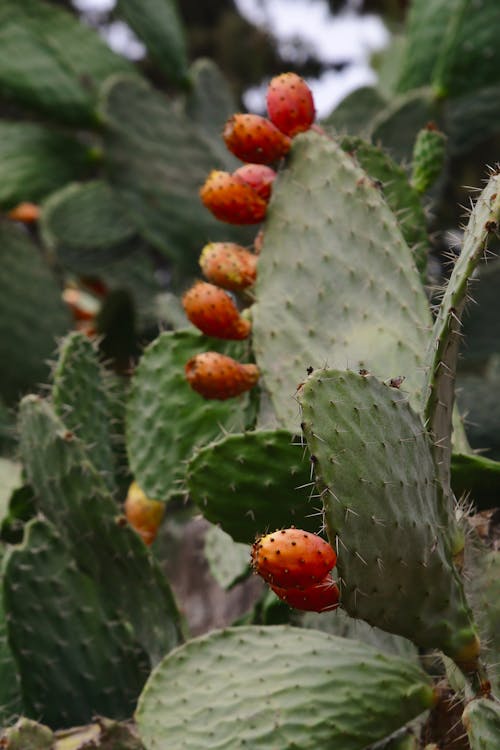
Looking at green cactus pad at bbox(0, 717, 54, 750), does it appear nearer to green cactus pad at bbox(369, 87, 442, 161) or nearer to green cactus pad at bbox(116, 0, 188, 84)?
green cactus pad at bbox(369, 87, 442, 161)

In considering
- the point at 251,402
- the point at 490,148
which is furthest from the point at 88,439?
the point at 490,148

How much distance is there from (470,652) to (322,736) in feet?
0.56

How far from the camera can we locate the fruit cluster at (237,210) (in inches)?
53.4

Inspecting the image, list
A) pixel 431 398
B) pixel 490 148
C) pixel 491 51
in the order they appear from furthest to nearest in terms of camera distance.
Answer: pixel 490 148, pixel 491 51, pixel 431 398

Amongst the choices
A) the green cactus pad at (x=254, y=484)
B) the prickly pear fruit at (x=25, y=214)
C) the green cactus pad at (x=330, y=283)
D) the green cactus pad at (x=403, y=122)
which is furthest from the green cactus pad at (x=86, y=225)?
the green cactus pad at (x=254, y=484)

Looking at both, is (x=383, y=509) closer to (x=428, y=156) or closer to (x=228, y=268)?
(x=228, y=268)

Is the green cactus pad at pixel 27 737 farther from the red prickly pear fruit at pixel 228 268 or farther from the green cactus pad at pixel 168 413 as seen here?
the red prickly pear fruit at pixel 228 268

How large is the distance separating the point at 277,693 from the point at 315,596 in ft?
0.59

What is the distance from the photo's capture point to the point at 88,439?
1.57 m

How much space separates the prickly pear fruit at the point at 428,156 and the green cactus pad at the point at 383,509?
638 mm

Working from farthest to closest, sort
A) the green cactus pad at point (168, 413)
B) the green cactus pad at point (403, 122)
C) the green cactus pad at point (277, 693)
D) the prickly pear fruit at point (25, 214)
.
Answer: the prickly pear fruit at point (25, 214), the green cactus pad at point (403, 122), the green cactus pad at point (168, 413), the green cactus pad at point (277, 693)

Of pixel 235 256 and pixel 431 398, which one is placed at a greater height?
pixel 235 256

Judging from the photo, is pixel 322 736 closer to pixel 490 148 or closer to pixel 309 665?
pixel 309 665

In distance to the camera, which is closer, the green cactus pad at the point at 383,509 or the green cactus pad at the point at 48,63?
the green cactus pad at the point at 383,509
